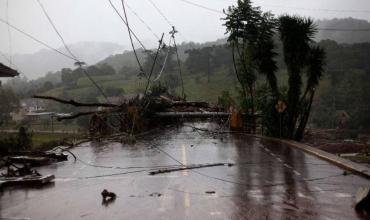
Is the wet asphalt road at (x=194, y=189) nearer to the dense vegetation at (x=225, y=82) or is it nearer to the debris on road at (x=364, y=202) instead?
the debris on road at (x=364, y=202)

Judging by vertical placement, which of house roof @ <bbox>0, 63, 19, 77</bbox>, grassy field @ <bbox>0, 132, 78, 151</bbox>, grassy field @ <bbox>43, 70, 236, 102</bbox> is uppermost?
grassy field @ <bbox>43, 70, 236, 102</bbox>

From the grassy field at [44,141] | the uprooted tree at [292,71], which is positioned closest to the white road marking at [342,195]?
the uprooted tree at [292,71]

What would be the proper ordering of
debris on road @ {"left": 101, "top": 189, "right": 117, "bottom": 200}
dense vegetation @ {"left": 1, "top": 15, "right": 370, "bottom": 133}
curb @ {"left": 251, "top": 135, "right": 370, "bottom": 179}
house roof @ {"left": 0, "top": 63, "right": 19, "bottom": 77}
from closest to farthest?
debris on road @ {"left": 101, "top": 189, "right": 117, "bottom": 200}
house roof @ {"left": 0, "top": 63, "right": 19, "bottom": 77}
curb @ {"left": 251, "top": 135, "right": 370, "bottom": 179}
dense vegetation @ {"left": 1, "top": 15, "right": 370, "bottom": 133}

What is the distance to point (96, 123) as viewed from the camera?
25359 millimetres

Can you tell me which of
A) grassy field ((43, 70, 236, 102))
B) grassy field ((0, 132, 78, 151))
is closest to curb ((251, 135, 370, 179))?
grassy field ((0, 132, 78, 151))

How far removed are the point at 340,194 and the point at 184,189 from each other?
371cm

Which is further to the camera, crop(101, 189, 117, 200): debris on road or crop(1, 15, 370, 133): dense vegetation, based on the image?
crop(1, 15, 370, 133): dense vegetation

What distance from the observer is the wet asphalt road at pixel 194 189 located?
8734 millimetres

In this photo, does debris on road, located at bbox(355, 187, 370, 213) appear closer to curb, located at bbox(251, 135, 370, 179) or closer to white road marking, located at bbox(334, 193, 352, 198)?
white road marking, located at bbox(334, 193, 352, 198)

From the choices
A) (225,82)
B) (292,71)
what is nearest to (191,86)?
(225,82)

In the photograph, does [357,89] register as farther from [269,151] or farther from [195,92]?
[269,151]

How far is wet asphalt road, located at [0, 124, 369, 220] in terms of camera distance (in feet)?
28.7

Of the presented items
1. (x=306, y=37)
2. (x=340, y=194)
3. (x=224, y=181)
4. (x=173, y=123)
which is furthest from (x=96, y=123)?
(x=340, y=194)

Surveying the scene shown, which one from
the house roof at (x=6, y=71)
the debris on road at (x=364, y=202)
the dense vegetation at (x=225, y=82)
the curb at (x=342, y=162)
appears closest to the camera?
the debris on road at (x=364, y=202)
